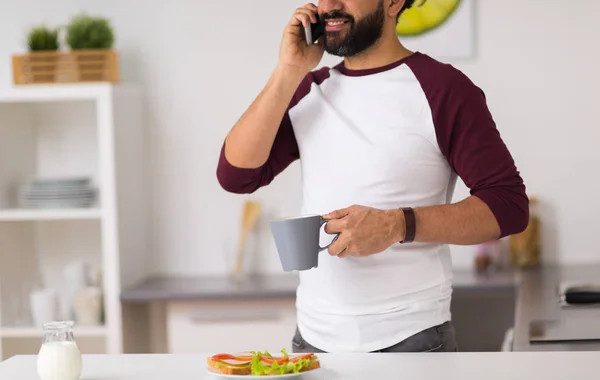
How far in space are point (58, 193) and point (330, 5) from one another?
1.70m

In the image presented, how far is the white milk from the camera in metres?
1.48

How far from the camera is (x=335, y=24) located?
6.46 feet

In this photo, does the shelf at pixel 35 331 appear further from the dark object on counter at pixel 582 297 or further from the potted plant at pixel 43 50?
the dark object on counter at pixel 582 297

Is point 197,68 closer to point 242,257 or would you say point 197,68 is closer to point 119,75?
point 119,75

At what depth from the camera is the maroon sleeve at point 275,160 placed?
2.01 m

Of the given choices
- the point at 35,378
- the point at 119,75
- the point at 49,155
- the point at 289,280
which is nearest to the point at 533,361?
the point at 35,378

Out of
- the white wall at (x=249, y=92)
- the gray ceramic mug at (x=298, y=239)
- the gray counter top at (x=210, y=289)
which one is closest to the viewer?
the gray ceramic mug at (x=298, y=239)

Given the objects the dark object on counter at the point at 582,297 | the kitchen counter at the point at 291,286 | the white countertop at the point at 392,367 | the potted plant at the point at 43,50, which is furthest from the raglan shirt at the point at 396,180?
the potted plant at the point at 43,50

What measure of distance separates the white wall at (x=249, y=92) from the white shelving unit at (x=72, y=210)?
0.40 feet

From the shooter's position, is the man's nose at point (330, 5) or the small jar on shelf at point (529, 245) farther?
the small jar on shelf at point (529, 245)

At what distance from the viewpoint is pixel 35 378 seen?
5.12 feet

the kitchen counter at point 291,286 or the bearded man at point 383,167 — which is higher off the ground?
the bearded man at point 383,167

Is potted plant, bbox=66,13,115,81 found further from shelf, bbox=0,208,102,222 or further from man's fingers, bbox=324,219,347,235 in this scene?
man's fingers, bbox=324,219,347,235

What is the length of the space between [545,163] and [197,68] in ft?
4.34
